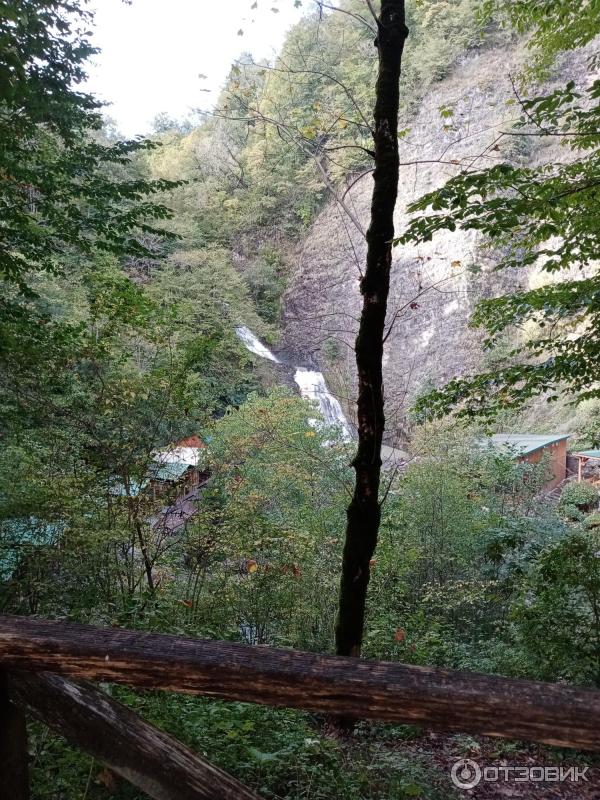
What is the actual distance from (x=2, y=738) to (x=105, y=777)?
922mm

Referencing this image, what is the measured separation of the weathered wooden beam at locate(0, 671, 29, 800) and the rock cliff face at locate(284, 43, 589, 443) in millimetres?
22500

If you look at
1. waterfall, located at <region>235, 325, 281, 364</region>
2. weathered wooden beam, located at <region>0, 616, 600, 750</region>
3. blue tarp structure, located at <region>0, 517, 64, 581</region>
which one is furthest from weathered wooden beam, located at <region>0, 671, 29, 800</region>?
waterfall, located at <region>235, 325, 281, 364</region>

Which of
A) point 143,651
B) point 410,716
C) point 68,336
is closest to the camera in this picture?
point 410,716

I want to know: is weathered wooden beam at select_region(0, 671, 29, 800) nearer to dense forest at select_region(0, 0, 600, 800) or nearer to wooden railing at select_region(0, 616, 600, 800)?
wooden railing at select_region(0, 616, 600, 800)

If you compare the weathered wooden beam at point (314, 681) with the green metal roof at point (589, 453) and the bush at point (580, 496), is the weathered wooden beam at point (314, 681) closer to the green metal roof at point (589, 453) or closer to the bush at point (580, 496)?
the bush at point (580, 496)

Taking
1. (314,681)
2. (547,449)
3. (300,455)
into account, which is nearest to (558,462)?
(547,449)

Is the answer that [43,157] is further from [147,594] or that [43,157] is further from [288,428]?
[288,428]

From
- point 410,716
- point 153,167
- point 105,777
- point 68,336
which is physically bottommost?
point 105,777

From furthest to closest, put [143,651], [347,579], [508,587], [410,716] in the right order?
[508,587], [347,579], [143,651], [410,716]

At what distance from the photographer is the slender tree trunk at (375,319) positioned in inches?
138

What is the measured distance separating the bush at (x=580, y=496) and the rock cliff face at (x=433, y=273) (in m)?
7.83

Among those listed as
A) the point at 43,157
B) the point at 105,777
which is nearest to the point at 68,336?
the point at 43,157

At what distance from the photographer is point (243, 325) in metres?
26.9

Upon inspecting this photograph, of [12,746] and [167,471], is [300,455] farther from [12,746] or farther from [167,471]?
[12,746]
